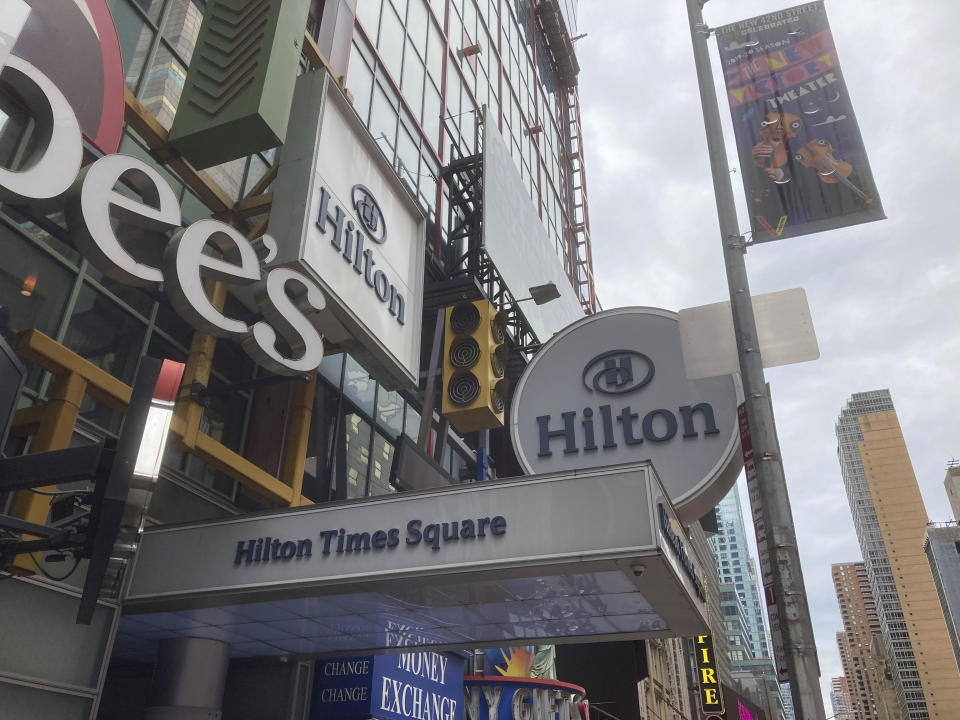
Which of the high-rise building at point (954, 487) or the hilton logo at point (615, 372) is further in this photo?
the high-rise building at point (954, 487)

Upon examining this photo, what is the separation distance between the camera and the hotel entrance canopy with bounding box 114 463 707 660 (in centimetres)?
836

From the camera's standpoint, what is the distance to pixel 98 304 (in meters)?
10.4

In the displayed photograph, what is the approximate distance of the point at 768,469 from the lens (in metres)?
6.38

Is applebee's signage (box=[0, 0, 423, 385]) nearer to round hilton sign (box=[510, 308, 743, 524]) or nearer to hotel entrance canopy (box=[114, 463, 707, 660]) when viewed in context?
hotel entrance canopy (box=[114, 463, 707, 660])

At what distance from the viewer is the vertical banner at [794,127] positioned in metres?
8.26

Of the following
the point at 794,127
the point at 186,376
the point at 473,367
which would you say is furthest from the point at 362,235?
the point at 794,127

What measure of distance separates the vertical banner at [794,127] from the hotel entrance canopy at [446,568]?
3.21m

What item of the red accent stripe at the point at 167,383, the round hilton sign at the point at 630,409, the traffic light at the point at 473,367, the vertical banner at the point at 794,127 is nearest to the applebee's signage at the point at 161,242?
the red accent stripe at the point at 167,383

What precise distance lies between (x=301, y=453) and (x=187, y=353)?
229 cm

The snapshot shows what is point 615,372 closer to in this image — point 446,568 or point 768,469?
point 446,568

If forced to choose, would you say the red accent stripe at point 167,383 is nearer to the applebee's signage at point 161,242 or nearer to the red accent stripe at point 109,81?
the applebee's signage at point 161,242

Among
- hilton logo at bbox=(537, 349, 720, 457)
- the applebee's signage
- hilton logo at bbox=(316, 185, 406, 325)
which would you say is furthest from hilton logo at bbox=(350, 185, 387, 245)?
hilton logo at bbox=(537, 349, 720, 457)

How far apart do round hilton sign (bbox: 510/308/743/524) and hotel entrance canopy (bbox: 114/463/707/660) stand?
1713mm

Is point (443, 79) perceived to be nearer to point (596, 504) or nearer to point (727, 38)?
point (727, 38)
